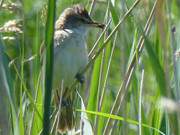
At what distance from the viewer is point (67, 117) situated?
10.1ft

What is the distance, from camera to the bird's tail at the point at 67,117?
2908mm

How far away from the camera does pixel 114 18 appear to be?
2.42m

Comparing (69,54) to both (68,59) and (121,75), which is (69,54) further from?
(121,75)

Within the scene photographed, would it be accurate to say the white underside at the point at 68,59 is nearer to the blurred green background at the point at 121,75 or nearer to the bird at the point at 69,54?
the bird at the point at 69,54

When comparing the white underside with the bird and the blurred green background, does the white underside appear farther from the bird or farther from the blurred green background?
the blurred green background

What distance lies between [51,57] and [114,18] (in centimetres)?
67

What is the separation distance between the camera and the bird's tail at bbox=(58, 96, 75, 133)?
291cm

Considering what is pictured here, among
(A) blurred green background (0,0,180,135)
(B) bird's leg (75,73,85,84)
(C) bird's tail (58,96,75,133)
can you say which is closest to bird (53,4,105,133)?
(C) bird's tail (58,96,75,133)

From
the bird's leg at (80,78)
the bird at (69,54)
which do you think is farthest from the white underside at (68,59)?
the bird's leg at (80,78)

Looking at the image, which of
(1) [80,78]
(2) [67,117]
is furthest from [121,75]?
(2) [67,117]

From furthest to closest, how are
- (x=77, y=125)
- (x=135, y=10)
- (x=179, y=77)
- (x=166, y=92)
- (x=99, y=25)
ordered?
(x=99, y=25), (x=77, y=125), (x=135, y=10), (x=179, y=77), (x=166, y=92)

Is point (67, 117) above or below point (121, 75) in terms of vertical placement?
below

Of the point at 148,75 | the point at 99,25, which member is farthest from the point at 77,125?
the point at 148,75

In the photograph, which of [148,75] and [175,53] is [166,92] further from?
[148,75]
